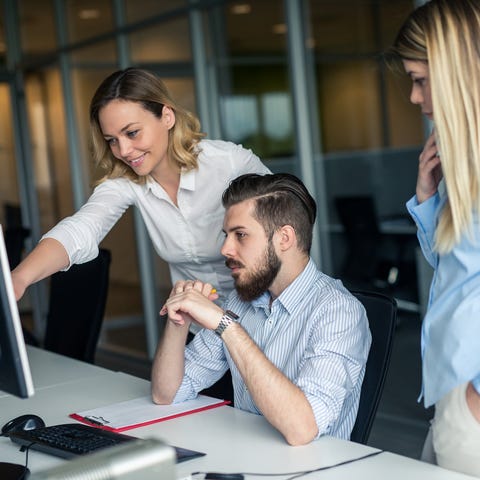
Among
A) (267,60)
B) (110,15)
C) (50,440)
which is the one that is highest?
(110,15)

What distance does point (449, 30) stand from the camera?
1.60m

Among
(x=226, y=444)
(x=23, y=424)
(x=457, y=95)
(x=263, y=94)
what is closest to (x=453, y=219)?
(x=457, y=95)

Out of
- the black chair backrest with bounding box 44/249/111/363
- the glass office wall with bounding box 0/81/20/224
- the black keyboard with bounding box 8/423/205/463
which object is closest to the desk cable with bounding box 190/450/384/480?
the black keyboard with bounding box 8/423/205/463

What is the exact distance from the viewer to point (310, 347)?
218cm

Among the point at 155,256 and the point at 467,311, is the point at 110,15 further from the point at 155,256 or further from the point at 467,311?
the point at 467,311

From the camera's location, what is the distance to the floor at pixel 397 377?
4309 millimetres

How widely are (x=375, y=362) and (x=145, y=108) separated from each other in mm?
1039

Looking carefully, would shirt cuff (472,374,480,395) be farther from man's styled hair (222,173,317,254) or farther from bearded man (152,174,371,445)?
man's styled hair (222,173,317,254)

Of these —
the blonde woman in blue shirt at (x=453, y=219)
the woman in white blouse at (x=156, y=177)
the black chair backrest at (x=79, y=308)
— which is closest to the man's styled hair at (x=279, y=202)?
the woman in white blouse at (x=156, y=177)

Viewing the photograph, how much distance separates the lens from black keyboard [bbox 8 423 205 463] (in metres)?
1.95

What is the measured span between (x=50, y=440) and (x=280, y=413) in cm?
55

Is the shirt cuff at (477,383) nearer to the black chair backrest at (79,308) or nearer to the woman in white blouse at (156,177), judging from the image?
the woman in white blouse at (156,177)

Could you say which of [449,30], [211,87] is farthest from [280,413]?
[211,87]

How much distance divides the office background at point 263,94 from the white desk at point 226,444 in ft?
6.58
